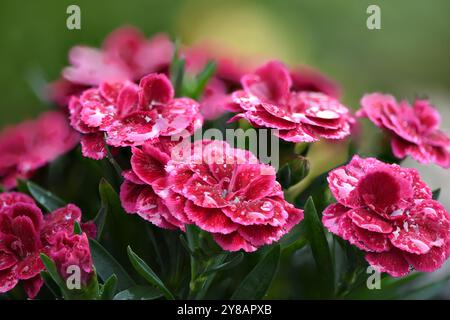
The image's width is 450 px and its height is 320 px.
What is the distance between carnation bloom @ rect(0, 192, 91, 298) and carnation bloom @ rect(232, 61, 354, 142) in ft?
0.89

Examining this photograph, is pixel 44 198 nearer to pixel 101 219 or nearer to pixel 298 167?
pixel 101 219

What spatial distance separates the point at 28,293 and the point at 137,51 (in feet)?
1.93

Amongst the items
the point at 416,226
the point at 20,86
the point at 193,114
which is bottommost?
the point at 20,86

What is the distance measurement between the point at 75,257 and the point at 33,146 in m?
0.43

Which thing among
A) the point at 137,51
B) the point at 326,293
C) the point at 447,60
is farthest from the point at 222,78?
the point at 447,60

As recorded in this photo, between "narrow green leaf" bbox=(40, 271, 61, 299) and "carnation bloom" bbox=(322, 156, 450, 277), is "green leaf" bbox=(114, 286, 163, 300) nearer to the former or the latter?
"narrow green leaf" bbox=(40, 271, 61, 299)

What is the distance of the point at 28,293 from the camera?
2.55 feet

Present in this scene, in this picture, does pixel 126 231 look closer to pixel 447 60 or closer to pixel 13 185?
pixel 13 185

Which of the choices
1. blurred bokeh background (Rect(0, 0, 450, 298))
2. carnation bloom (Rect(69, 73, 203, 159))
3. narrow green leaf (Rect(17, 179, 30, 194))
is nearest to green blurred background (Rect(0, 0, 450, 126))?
blurred bokeh background (Rect(0, 0, 450, 298))

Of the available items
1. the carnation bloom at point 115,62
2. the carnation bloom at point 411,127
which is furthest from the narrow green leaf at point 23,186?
the carnation bloom at point 411,127

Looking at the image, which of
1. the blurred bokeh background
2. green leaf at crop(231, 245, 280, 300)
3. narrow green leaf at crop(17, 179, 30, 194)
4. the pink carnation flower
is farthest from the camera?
the blurred bokeh background

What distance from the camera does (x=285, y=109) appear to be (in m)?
0.86

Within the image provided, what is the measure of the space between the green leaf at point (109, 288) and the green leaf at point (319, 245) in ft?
0.85

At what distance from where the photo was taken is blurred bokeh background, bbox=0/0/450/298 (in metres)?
2.44
